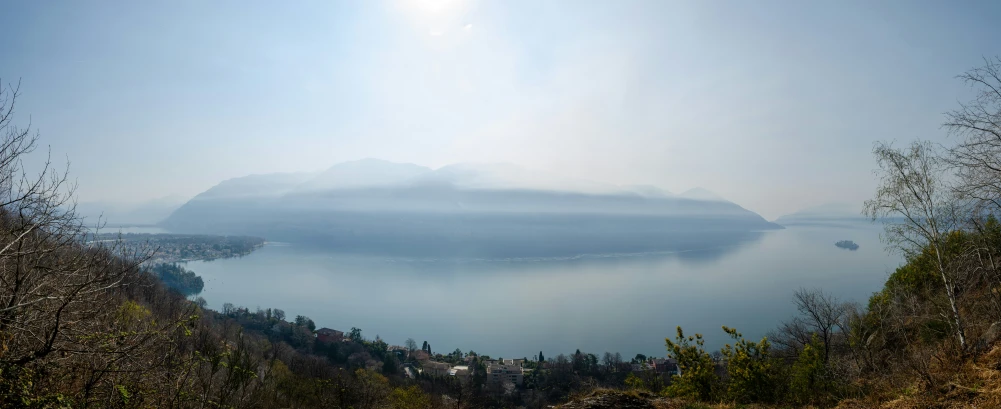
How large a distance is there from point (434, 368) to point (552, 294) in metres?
33.3

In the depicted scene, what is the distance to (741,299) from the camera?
4916cm

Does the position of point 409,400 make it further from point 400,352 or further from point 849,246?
point 849,246

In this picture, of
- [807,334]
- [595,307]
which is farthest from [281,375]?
[595,307]

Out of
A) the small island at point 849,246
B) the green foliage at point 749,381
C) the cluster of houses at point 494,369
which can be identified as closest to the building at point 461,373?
the cluster of houses at point 494,369

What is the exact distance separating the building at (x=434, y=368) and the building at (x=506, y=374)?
10.6 ft

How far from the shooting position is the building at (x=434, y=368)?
28.5 meters

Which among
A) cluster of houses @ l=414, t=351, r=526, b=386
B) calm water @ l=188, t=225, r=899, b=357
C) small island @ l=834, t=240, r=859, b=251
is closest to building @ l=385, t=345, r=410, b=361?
cluster of houses @ l=414, t=351, r=526, b=386

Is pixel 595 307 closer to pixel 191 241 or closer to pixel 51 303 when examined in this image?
pixel 51 303

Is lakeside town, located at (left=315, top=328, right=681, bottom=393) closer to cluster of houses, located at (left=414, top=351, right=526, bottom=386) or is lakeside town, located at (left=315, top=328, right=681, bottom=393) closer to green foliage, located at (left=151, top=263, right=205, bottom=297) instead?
cluster of houses, located at (left=414, top=351, right=526, bottom=386)

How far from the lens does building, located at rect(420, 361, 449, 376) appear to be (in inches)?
1122

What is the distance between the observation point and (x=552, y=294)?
198 ft

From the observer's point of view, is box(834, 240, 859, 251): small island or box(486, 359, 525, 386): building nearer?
box(486, 359, 525, 386): building

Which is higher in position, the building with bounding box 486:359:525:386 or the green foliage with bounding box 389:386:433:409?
the green foliage with bounding box 389:386:433:409

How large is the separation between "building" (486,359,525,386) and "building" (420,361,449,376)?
127 inches
